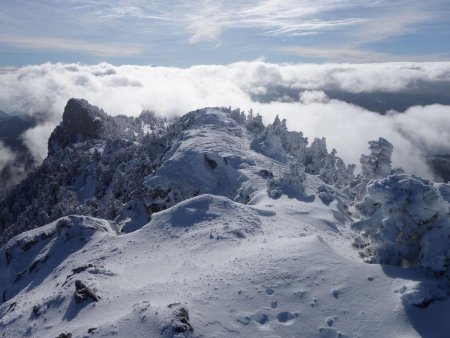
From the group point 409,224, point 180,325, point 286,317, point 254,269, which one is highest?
point 409,224

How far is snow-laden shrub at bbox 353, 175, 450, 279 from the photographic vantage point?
69.5 feet

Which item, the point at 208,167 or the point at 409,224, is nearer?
the point at 409,224

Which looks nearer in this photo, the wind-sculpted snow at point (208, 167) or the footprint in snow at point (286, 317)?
the footprint in snow at point (286, 317)

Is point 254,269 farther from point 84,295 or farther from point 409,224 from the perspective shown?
point 84,295

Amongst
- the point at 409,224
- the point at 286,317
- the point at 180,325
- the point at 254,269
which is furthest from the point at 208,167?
the point at 180,325

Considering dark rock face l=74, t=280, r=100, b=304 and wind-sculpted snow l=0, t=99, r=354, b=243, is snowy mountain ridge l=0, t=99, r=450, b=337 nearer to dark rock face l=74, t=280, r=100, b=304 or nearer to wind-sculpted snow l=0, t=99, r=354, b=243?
dark rock face l=74, t=280, r=100, b=304

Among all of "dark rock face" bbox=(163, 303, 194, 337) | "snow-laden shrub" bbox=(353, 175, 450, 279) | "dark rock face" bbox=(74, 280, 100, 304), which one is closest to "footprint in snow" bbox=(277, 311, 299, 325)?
"dark rock face" bbox=(163, 303, 194, 337)

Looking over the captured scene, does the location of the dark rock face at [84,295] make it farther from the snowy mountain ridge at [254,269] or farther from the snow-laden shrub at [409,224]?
the snow-laden shrub at [409,224]

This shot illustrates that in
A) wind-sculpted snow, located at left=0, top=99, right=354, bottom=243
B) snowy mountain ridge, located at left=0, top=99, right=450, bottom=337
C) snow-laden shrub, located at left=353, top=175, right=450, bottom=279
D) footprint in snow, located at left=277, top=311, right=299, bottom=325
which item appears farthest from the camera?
wind-sculpted snow, located at left=0, top=99, right=354, bottom=243

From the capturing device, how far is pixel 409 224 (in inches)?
882

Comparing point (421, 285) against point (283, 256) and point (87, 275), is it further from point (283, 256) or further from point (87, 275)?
point (87, 275)

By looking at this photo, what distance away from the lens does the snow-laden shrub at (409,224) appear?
69.5 feet

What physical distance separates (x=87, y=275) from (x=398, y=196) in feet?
72.5

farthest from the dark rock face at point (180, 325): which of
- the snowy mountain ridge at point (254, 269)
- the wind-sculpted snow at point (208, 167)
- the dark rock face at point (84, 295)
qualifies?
the wind-sculpted snow at point (208, 167)
